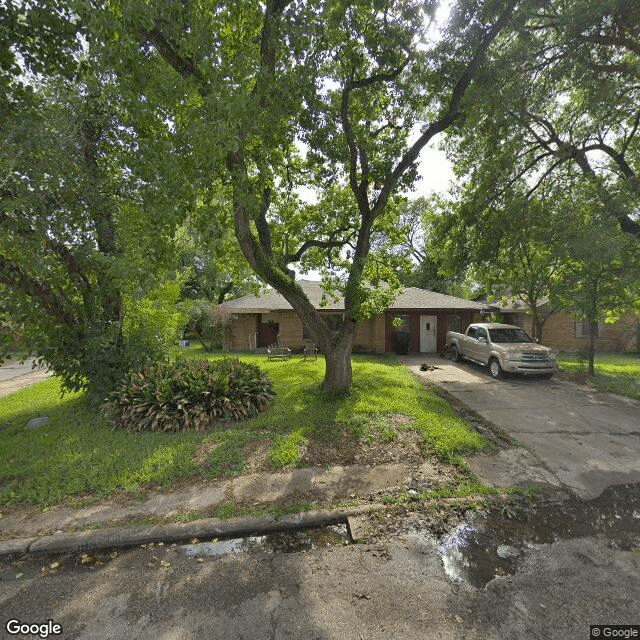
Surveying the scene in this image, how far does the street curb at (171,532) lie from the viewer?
3625 mm

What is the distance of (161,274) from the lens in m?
4.82

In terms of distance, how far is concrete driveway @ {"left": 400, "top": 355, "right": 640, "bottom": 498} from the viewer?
493 centimetres

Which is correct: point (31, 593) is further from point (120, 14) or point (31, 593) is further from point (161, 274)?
point (120, 14)

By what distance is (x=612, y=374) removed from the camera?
1228 centimetres

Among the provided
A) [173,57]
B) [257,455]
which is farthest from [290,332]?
[173,57]

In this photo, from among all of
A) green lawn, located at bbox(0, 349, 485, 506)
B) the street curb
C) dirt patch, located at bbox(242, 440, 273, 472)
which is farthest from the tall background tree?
the street curb

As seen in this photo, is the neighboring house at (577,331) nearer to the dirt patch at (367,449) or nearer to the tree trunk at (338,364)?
the tree trunk at (338,364)

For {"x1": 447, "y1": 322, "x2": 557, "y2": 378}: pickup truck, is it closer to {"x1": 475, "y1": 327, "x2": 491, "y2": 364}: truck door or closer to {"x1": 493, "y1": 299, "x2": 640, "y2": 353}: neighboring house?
{"x1": 475, "y1": 327, "x2": 491, "y2": 364}: truck door

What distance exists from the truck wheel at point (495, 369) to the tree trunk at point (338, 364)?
6.35m

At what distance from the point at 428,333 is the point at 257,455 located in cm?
1438

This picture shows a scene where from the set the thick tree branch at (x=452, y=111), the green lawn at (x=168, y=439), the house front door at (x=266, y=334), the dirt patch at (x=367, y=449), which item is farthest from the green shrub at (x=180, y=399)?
the house front door at (x=266, y=334)

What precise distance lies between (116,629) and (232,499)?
1.85m

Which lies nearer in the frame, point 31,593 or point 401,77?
point 31,593

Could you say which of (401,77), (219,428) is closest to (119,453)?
(219,428)
